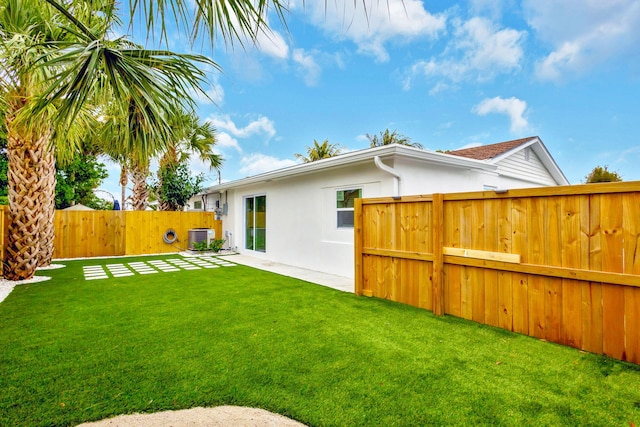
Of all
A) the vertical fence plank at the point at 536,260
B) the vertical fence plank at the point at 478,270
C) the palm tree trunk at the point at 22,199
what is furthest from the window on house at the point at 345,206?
the palm tree trunk at the point at 22,199

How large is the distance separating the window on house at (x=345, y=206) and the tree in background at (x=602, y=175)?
1771 centimetres

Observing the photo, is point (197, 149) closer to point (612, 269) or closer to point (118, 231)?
point (118, 231)

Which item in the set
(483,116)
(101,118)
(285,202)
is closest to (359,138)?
(483,116)

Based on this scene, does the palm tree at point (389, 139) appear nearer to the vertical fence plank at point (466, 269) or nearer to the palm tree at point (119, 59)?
the vertical fence plank at point (466, 269)

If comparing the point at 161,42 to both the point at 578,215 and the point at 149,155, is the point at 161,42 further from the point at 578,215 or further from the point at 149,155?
the point at 578,215

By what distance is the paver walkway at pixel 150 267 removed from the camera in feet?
23.6

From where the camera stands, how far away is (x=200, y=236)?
38.3 feet

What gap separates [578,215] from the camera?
3025mm

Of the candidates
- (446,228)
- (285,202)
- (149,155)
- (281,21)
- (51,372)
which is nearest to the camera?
(281,21)

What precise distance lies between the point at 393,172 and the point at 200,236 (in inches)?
336

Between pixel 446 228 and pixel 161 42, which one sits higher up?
pixel 161 42

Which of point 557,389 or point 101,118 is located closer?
point 557,389

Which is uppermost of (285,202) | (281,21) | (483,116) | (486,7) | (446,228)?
(486,7)

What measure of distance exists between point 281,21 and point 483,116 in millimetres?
17714
